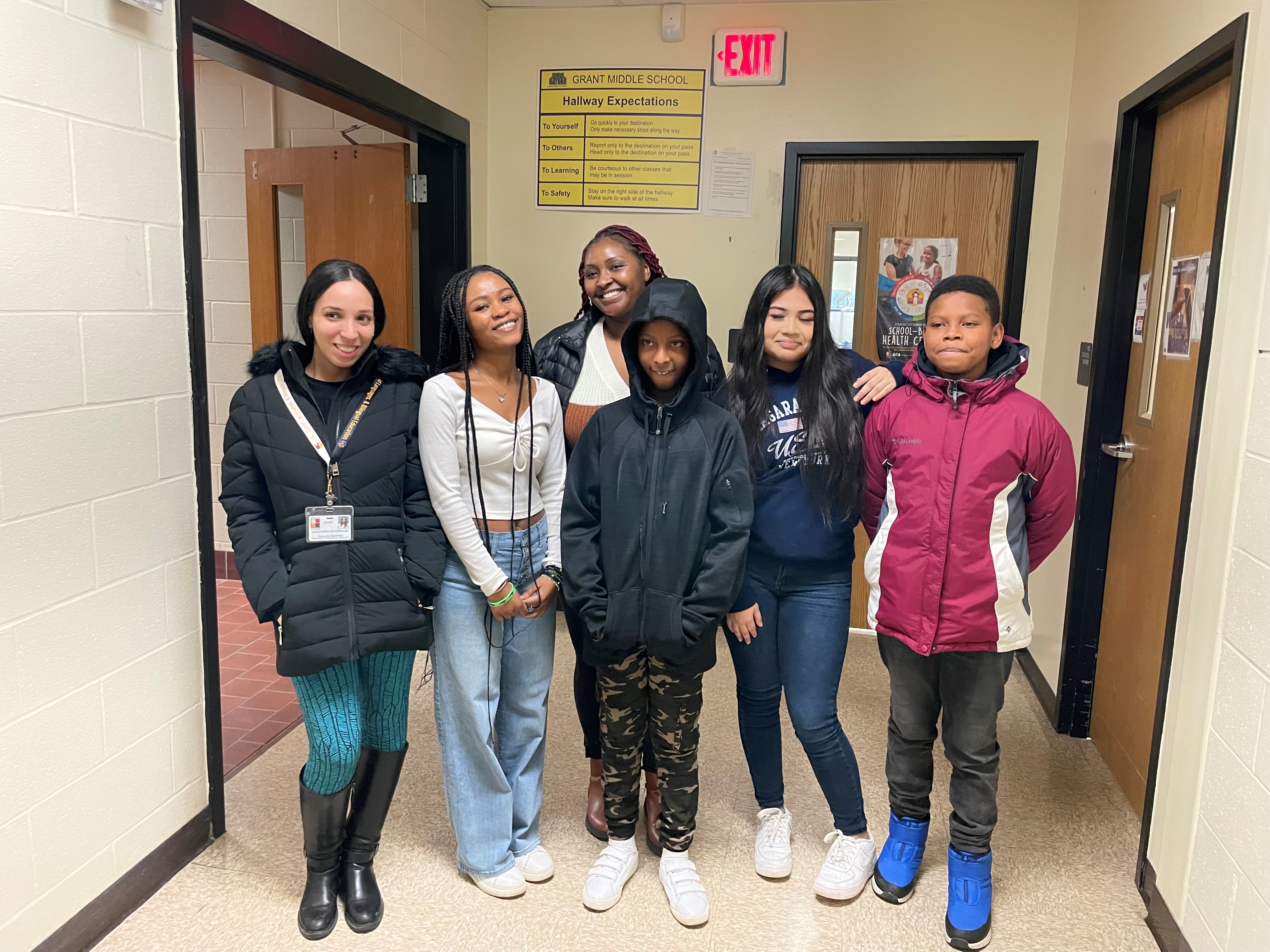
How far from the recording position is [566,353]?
7.18 feet

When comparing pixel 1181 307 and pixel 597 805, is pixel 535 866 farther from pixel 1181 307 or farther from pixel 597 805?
pixel 1181 307

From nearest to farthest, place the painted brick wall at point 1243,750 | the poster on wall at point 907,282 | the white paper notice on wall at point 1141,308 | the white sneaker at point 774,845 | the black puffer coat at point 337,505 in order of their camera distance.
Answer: the painted brick wall at point 1243,750
the black puffer coat at point 337,505
the white sneaker at point 774,845
the white paper notice on wall at point 1141,308
the poster on wall at point 907,282

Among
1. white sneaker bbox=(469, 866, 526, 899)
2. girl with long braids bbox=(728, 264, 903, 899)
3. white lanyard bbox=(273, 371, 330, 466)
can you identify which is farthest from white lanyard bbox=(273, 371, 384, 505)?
white sneaker bbox=(469, 866, 526, 899)

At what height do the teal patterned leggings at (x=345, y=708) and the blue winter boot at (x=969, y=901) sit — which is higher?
the teal patterned leggings at (x=345, y=708)

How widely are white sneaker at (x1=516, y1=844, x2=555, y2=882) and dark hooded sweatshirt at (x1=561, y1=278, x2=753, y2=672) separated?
567 millimetres

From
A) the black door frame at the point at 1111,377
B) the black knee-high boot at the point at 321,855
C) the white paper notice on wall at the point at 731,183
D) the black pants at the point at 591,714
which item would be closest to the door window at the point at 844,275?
the white paper notice on wall at the point at 731,183

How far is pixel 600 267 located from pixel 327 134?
2064 mm

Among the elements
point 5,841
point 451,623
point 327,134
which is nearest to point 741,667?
point 451,623

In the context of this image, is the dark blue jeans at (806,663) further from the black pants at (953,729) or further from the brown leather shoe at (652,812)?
the brown leather shoe at (652,812)

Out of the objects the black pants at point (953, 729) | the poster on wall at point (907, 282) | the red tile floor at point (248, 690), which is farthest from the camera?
the poster on wall at point (907, 282)

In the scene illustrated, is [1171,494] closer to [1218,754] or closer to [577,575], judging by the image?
[1218,754]

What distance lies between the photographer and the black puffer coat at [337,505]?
1.72 metres

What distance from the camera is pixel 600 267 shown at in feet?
6.95

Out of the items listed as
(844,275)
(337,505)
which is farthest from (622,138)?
(337,505)
